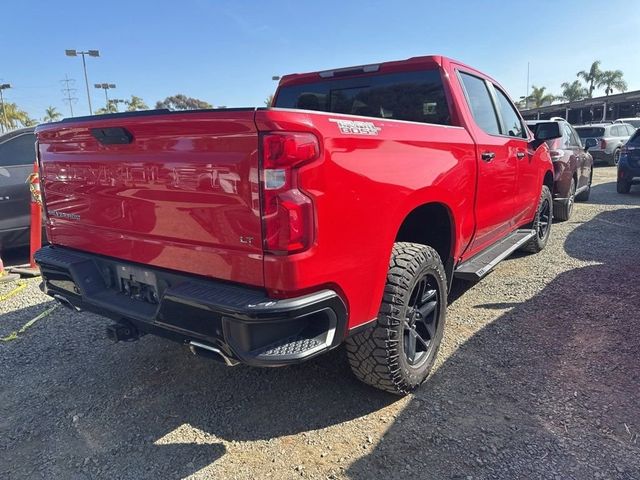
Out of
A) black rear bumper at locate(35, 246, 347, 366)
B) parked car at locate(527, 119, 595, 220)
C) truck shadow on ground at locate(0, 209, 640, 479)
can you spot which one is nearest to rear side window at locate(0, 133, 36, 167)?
truck shadow on ground at locate(0, 209, 640, 479)

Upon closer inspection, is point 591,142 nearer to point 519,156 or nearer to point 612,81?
point 519,156

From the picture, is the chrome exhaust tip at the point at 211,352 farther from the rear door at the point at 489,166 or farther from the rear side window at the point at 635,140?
the rear side window at the point at 635,140

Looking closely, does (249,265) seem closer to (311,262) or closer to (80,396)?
(311,262)

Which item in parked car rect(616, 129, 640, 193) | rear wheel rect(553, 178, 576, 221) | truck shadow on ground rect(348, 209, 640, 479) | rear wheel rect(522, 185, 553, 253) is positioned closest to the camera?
truck shadow on ground rect(348, 209, 640, 479)

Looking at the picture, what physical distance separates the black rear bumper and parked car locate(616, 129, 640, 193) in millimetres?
10804

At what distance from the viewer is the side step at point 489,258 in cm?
342

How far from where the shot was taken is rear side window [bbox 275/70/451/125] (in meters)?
3.43

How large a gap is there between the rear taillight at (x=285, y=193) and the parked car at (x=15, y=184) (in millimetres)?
5402

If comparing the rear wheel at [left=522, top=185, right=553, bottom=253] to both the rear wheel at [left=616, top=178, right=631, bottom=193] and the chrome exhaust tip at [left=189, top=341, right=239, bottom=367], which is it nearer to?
the chrome exhaust tip at [left=189, top=341, right=239, bottom=367]

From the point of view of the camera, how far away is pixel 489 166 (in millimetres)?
3582

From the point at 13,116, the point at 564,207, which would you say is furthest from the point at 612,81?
the point at 13,116

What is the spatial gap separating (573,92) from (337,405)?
217 feet

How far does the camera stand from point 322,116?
198 centimetres

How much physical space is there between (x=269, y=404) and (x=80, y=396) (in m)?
1.24
